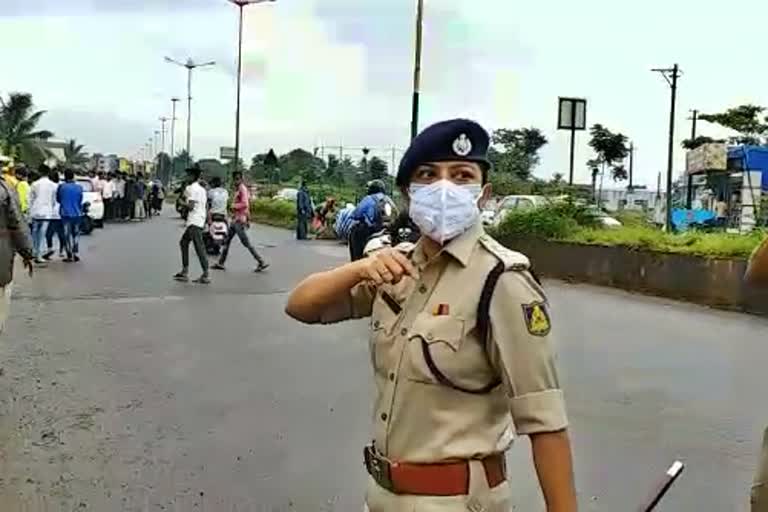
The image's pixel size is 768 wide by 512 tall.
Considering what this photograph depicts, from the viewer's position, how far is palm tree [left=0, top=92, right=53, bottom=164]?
62.1 m

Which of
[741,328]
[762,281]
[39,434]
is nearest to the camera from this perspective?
[762,281]

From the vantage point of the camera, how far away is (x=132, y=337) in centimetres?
1114

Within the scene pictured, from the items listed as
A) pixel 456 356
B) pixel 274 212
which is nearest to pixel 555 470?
pixel 456 356

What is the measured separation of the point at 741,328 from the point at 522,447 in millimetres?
7010

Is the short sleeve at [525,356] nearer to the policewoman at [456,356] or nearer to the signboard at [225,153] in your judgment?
the policewoman at [456,356]

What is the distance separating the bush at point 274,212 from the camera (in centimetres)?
4259

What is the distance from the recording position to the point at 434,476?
2574 mm

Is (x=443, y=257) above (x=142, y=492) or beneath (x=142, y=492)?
above

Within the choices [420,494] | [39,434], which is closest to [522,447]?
[39,434]

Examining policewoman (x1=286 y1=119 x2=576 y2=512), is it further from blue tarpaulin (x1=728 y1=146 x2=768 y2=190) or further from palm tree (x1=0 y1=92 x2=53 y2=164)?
palm tree (x1=0 y1=92 x2=53 y2=164)

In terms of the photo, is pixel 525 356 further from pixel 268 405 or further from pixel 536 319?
pixel 268 405

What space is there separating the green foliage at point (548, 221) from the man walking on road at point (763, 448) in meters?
16.5

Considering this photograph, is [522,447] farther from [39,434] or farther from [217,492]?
[39,434]

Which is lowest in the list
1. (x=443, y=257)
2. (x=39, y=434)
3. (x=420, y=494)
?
(x=39, y=434)
